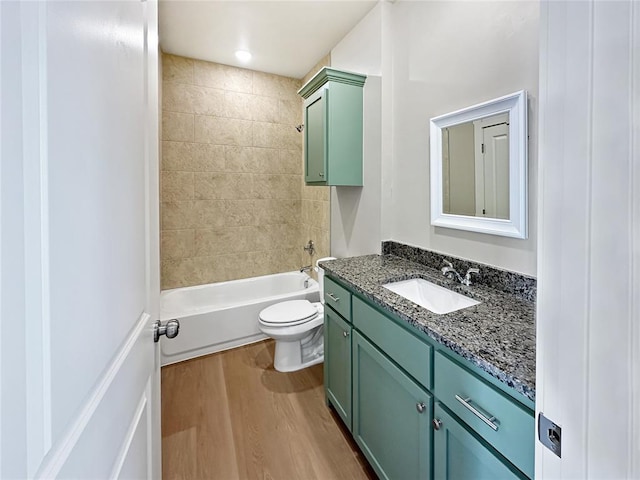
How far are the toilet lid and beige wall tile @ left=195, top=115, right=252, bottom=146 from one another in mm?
1793

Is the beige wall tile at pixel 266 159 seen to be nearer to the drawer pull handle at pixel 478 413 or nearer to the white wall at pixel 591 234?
the drawer pull handle at pixel 478 413

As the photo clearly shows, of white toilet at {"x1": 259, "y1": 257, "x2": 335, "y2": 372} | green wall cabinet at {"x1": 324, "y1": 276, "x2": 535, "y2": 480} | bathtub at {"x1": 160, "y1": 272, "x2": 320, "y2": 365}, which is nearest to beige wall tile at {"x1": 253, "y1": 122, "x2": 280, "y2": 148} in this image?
bathtub at {"x1": 160, "y1": 272, "x2": 320, "y2": 365}

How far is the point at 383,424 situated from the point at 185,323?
1882 mm

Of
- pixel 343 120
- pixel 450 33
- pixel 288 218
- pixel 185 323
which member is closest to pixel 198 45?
pixel 343 120

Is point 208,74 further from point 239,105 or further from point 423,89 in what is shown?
point 423,89

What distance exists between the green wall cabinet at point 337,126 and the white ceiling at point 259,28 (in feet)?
1.53

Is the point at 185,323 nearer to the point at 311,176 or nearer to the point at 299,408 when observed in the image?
the point at 299,408

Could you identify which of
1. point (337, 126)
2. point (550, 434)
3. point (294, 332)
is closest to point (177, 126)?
point (337, 126)

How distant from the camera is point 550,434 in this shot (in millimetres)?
494

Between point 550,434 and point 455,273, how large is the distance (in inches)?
48.0

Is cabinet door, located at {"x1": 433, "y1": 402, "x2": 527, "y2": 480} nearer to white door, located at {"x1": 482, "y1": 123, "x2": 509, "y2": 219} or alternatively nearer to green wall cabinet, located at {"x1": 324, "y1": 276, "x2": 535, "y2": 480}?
green wall cabinet, located at {"x1": 324, "y1": 276, "x2": 535, "y2": 480}

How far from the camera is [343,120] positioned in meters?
2.25

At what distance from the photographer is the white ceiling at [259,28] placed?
7.17ft

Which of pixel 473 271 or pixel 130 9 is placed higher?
pixel 130 9
